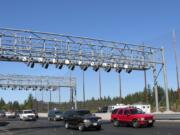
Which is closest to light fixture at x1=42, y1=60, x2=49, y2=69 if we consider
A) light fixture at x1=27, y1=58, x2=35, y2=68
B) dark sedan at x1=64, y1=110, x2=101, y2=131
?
light fixture at x1=27, y1=58, x2=35, y2=68

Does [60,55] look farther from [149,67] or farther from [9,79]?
[9,79]

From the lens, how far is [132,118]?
1357 inches

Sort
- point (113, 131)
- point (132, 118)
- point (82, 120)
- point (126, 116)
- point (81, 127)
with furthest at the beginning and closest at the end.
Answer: point (126, 116) < point (132, 118) < point (82, 120) < point (81, 127) < point (113, 131)

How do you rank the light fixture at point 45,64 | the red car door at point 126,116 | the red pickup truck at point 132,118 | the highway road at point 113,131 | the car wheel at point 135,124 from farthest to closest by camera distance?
the light fixture at point 45,64 → the red car door at point 126,116 → the car wheel at point 135,124 → the red pickup truck at point 132,118 → the highway road at point 113,131

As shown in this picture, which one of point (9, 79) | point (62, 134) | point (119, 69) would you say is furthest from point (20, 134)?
point (9, 79)

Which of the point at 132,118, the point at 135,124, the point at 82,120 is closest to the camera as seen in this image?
the point at 82,120

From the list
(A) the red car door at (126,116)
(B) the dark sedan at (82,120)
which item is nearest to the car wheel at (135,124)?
(A) the red car door at (126,116)

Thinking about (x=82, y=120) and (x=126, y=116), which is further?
(x=126, y=116)

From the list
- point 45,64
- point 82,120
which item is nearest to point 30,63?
point 45,64

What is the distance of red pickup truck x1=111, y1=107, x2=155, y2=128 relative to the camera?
33.6 meters

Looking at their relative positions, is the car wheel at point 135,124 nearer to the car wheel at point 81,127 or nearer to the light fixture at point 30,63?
the car wheel at point 81,127

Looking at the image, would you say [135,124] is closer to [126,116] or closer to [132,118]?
[132,118]

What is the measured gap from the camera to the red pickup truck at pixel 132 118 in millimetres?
33594

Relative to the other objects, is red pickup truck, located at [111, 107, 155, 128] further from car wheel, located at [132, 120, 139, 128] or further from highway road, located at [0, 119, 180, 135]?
highway road, located at [0, 119, 180, 135]
